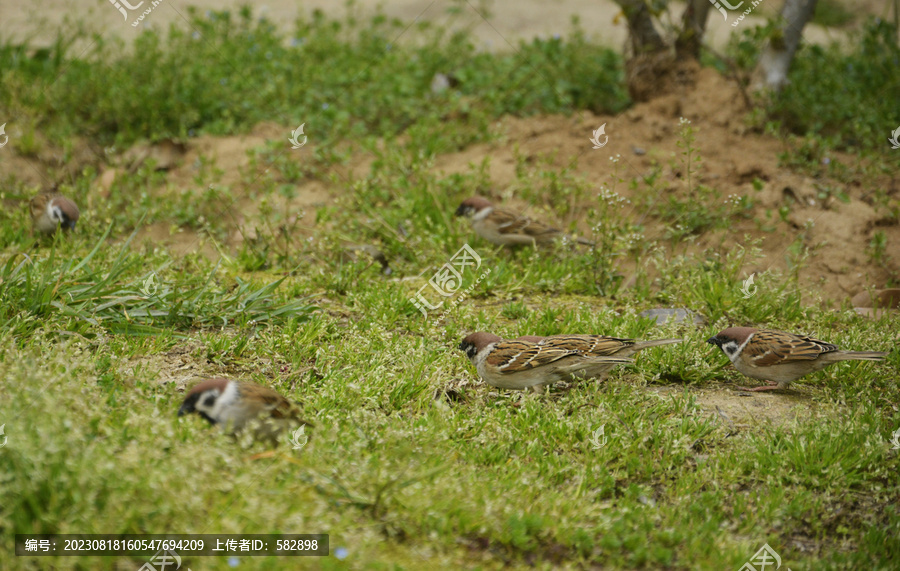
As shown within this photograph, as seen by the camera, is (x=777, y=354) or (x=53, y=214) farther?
(x=53, y=214)

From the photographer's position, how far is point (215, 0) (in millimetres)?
12734

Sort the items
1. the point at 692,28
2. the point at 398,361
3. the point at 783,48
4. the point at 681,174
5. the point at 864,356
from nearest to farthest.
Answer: the point at 864,356, the point at 398,361, the point at 681,174, the point at 783,48, the point at 692,28

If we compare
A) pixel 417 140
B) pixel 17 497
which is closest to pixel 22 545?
pixel 17 497

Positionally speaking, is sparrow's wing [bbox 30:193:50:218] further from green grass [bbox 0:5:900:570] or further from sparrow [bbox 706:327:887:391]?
sparrow [bbox 706:327:887:391]

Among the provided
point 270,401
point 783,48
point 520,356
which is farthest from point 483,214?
point 783,48

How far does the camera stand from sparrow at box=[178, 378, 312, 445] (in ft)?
12.8

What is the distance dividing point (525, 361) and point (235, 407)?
1.84 meters

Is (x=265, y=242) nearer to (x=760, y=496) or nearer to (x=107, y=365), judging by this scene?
(x=107, y=365)

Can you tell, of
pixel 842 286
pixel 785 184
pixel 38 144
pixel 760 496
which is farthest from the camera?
pixel 38 144

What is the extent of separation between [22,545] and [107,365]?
180 cm

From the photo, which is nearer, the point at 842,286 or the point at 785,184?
the point at 842,286

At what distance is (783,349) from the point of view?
4.92 metres

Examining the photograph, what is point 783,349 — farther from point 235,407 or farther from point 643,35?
point 643,35

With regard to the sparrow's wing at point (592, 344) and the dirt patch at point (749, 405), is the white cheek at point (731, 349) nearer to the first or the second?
the dirt patch at point (749, 405)
